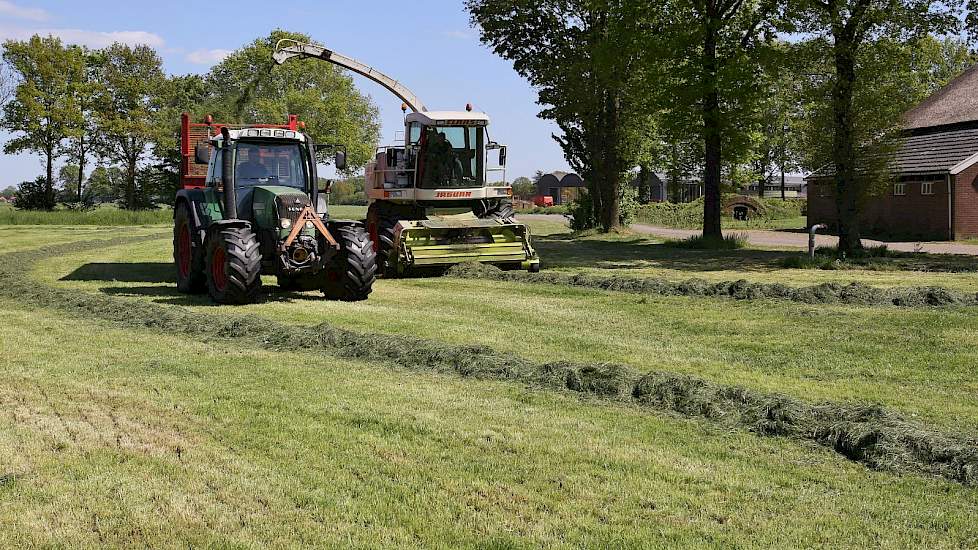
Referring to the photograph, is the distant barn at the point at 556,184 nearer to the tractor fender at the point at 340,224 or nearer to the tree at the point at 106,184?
the tree at the point at 106,184

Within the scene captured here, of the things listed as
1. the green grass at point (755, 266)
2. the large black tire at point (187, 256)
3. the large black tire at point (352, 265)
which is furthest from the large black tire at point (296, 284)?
the green grass at point (755, 266)

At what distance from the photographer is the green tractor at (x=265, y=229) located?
13.6 metres

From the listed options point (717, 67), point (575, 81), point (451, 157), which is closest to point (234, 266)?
point (451, 157)

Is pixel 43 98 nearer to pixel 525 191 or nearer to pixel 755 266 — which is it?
pixel 755 266

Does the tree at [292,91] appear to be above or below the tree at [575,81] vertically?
above

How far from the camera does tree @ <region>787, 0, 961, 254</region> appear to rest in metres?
20.4

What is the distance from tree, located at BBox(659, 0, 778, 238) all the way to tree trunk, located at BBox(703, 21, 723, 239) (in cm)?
2

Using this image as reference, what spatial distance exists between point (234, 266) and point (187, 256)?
9.94ft

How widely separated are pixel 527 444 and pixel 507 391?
1.66 meters

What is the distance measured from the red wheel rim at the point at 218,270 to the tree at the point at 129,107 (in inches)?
1665

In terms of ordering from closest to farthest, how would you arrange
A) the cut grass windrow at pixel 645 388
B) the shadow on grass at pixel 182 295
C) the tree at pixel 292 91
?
1. the cut grass windrow at pixel 645 388
2. the shadow on grass at pixel 182 295
3. the tree at pixel 292 91

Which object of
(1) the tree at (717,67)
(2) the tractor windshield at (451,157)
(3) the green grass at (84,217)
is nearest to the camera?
(2) the tractor windshield at (451,157)

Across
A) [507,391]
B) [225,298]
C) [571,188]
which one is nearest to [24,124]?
[225,298]

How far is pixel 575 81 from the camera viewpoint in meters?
30.0
